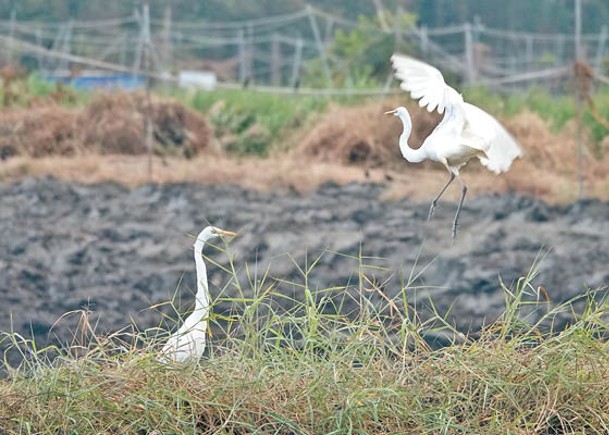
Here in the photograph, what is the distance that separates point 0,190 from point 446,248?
580 centimetres

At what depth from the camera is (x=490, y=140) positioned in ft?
16.9

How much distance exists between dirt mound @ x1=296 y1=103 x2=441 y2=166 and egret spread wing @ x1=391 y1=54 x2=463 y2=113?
37.4ft

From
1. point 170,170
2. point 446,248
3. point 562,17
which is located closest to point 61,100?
point 170,170

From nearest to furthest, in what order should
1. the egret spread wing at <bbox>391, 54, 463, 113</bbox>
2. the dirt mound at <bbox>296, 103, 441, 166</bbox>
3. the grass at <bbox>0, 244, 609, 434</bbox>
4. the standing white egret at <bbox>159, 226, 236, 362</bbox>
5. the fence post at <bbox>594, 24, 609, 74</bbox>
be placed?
the grass at <bbox>0, 244, 609, 434</bbox> → the standing white egret at <bbox>159, 226, 236, 362</bbox> → the egret spread wing at <bbox>391, 54, 463, 113</bbox> → the dirt mound at <bbox>296, 103, 441, 166</bbox> → the fence post at <bbox>594, 24, 609, 74</bbox>

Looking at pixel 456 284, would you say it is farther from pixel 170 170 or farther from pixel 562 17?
pixel 562 17

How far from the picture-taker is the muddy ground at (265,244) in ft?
30.2

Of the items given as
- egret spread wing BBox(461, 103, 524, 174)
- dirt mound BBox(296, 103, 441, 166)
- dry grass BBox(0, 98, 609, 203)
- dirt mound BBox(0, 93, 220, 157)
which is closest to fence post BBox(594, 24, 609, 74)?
dirt mound BBox(296, 103, 441, 166)

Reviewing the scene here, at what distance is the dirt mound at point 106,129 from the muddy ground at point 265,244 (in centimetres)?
202

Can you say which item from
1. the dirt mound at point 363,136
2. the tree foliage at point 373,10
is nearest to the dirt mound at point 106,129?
the dirt mound at point 363,136

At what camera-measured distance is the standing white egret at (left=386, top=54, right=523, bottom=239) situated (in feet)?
16.9

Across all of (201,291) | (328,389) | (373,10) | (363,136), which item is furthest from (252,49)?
(328,389)

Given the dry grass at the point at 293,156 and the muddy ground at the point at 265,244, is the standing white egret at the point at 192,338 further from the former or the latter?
the dry grass at the point at 293,156

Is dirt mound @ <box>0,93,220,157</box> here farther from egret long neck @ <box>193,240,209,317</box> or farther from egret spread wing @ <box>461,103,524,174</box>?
egret spread wing @ <box>461,103,524,174</box>

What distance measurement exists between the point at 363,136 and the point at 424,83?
39.0 feet
